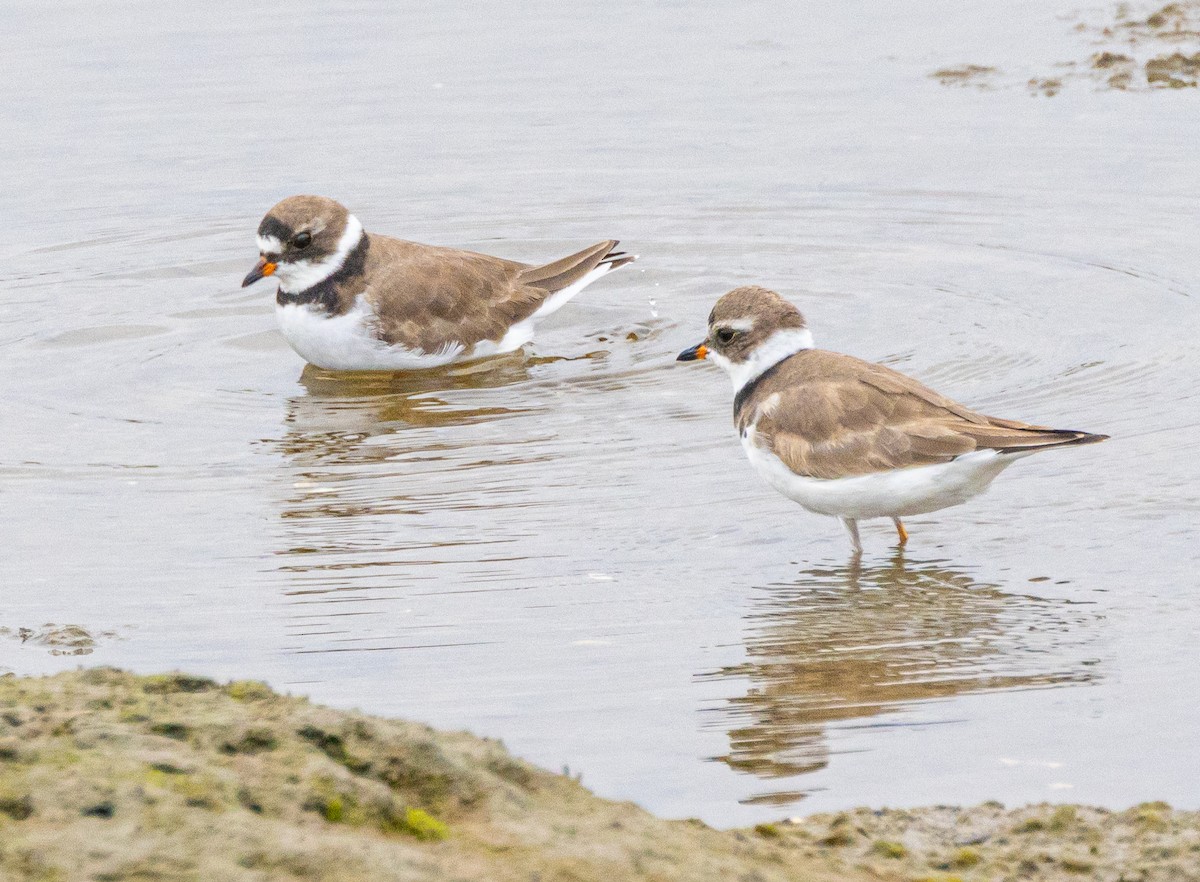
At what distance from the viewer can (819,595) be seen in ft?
23.5

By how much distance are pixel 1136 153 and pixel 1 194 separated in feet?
32.2

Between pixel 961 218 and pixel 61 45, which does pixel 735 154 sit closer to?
pixel 961 218

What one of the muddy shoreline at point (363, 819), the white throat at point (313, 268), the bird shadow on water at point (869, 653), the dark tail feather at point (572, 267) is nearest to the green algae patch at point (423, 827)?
the muddy shoreline at point (363, 819)

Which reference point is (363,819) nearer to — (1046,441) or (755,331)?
(1046,441)

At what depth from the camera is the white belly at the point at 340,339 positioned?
10844 millimetres

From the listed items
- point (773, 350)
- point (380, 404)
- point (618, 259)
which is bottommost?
point (380, 404)

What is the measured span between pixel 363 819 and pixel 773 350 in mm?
4666

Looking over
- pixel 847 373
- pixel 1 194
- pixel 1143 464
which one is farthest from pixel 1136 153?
pixel 1 194

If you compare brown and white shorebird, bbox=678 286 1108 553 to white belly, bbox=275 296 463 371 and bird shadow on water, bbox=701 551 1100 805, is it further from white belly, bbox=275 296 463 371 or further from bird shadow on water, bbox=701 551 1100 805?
white belly, bbox=275 296 463 371

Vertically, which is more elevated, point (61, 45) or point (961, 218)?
point (61, 45)

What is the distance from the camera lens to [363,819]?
160 inches

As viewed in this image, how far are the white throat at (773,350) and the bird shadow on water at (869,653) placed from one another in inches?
48.7

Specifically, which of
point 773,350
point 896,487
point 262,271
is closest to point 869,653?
point 896,487

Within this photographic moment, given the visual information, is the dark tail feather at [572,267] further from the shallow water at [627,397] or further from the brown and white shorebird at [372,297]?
the shallow water at [627,397]
